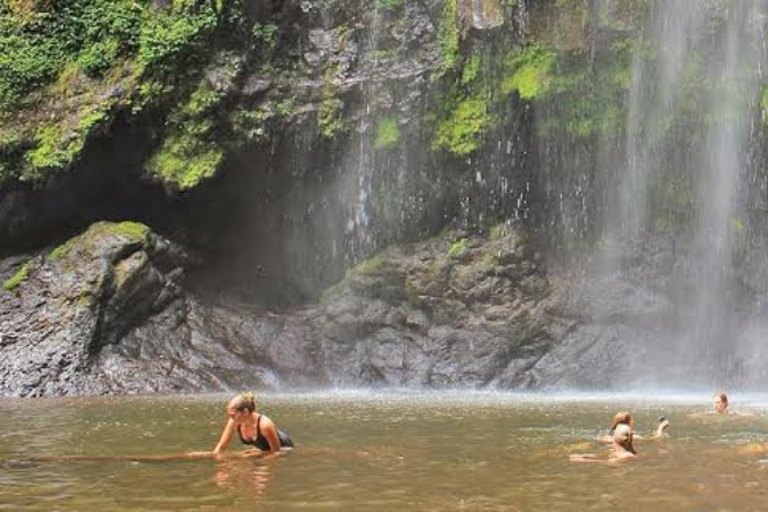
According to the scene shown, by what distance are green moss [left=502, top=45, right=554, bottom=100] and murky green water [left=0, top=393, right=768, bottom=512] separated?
10.8 metres

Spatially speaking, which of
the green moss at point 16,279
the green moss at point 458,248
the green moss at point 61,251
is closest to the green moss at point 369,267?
the green moss at point 458,248

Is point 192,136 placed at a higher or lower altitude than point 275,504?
higher

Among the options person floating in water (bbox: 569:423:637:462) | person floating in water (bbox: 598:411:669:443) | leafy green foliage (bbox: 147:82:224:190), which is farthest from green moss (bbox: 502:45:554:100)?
person floating in water (bbox: 569:423:637:462)

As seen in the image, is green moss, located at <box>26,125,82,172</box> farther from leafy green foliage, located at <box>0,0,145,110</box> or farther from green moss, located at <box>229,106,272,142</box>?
green moss, located at <box>229,106,272,142</box>

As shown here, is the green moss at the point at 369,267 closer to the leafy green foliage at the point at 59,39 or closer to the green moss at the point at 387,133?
the green moss at the point at 387,133

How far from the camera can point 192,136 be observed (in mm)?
22141

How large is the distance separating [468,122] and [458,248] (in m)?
3.29

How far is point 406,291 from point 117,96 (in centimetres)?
865

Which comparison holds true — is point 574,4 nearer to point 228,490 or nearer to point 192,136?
point 192,136

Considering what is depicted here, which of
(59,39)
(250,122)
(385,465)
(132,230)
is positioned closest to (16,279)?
(132,230)

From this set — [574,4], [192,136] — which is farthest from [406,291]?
[574,4]

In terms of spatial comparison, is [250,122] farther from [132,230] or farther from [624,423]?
[624,423]

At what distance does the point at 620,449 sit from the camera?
8.83 metres

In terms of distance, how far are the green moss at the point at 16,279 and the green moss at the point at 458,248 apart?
10.4 m
